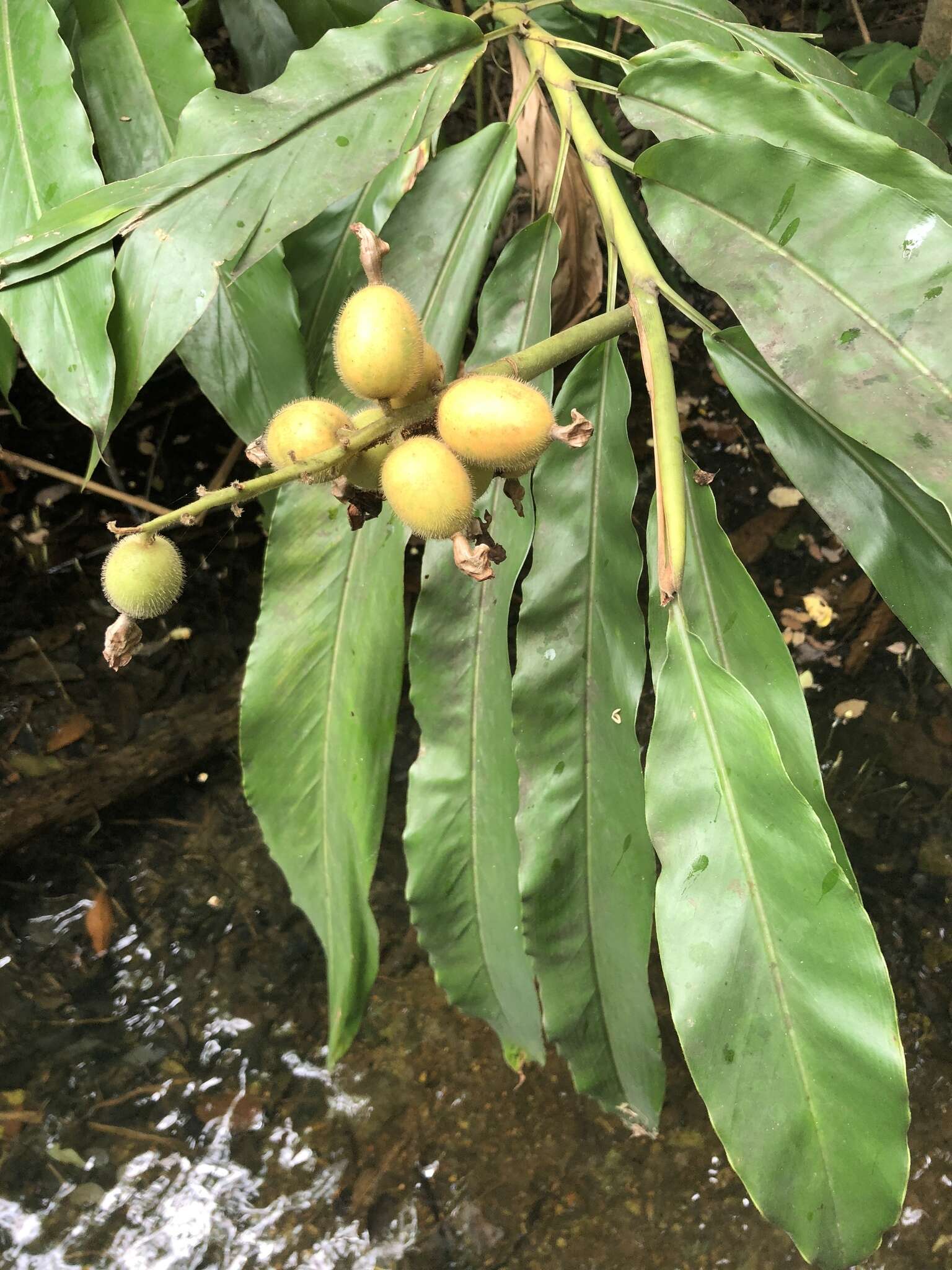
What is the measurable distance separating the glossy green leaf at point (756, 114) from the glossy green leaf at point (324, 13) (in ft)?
1.53

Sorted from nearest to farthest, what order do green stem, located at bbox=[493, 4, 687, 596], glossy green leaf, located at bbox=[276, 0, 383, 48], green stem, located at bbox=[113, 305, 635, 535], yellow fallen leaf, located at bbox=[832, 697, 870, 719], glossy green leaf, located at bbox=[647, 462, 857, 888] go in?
green stem, located at bbox=[113, 305, 635, 535]
green stem, located at bbox=[493, 4, 687, 596]
glossy green leaf, located at bbox=[647, 462, 857, 888]
glossy green leaf, located at bbox=[276, 0, 383, 48]
yellow fallen leaf, located at bbox=[832, 697, 870, 719]

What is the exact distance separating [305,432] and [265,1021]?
1.08 meters

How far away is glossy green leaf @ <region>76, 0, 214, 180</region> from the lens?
0.82 meters

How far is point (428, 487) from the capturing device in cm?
49

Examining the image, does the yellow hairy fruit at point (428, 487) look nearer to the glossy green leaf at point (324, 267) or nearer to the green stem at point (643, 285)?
the green stem at point (643, 285)

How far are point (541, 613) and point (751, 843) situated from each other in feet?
1.03

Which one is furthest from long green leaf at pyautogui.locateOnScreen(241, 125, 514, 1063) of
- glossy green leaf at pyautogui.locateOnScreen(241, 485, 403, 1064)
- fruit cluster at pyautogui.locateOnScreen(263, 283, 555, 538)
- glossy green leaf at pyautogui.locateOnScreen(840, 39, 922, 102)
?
glossy green leaf at pyautogui.locateOnScreen(840, 39, 922, 102)

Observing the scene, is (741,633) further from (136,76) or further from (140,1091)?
(140,1091)

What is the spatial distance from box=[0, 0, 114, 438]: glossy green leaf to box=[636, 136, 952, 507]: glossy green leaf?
0.43m

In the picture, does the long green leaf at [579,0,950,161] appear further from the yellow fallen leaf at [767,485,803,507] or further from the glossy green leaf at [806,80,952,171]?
the yellow fallen leaf at [767,485,803,507]

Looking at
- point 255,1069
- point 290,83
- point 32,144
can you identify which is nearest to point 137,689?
point 255,1069

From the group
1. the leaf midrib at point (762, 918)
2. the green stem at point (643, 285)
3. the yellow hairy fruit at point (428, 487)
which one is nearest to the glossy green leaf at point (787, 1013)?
the leaf midrib at point (762, 918)

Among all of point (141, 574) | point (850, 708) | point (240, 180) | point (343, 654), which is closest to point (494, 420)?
point (141, 574)

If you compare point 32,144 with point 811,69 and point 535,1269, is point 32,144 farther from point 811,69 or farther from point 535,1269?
point 535,1269
